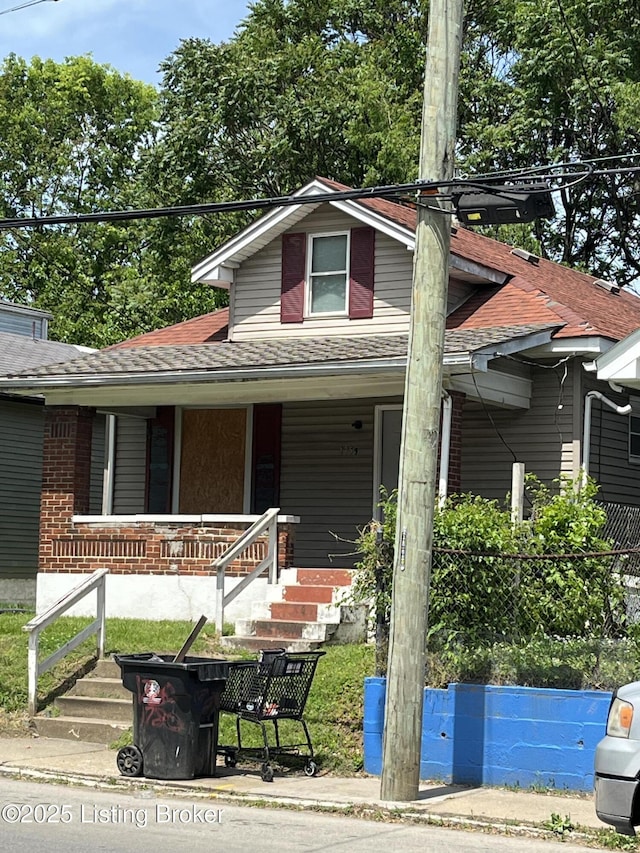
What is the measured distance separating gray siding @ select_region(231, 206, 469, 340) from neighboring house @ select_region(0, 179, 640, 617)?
3 cm

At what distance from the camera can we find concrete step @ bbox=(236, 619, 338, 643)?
1443 centimetres

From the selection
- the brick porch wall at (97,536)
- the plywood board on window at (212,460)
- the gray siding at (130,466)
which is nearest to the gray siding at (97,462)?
the gray siding at (130,466)

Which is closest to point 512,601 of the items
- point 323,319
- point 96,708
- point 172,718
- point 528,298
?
point 172,718

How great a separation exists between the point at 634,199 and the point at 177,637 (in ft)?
71.1

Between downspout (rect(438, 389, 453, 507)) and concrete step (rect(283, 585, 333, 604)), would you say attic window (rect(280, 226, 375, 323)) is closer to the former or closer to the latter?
downspout (rect(438, 389, 453, 507))

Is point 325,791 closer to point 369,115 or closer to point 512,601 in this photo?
point 512,601

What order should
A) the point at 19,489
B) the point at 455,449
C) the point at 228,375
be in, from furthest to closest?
the point at 19,489 → the point at 228,375 → the point at 455,449

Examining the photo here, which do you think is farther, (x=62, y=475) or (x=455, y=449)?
(x=62, y=475)

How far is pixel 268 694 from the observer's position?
11219 mm

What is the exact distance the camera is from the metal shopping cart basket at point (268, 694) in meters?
11.1

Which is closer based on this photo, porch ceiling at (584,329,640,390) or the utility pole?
the utility pole

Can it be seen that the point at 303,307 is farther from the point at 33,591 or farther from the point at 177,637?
the point at 33,591

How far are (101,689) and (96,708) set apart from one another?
393 millimetres

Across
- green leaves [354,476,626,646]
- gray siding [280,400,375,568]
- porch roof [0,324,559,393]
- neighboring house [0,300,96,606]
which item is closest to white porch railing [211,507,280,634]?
porch roof [0,324,559,393]
